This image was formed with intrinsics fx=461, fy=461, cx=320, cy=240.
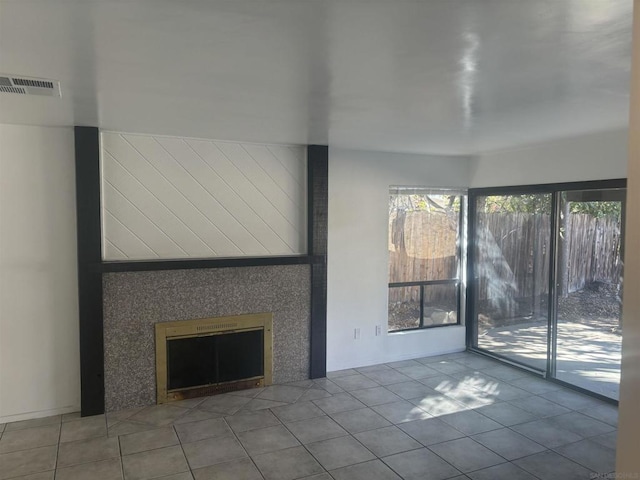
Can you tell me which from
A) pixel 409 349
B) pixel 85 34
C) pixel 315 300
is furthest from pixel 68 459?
pixel 409 349

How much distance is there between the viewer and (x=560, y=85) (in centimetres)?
241

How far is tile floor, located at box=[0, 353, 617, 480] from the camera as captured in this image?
3016 mm

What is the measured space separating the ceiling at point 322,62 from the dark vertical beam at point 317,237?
1.08 meters

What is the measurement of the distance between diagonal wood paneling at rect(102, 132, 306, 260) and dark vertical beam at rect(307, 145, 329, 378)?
0.12 m

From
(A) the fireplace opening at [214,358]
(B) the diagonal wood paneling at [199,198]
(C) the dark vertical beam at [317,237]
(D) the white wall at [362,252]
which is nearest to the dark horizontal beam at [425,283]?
(D) the white wall at [362,252]

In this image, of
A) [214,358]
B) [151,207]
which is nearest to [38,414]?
[214,358]

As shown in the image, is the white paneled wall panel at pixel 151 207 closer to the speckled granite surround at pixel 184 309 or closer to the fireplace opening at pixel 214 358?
the speckled granite surround at pixel 184 309

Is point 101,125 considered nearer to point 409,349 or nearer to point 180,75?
point 180,75

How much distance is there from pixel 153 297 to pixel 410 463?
8.00 feet

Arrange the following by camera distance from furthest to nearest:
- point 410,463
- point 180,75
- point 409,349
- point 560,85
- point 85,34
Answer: point 409,349 < point 410,463 < point 560,85 < point 180,75 < point 85,34

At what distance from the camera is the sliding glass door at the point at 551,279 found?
4145 millimetres

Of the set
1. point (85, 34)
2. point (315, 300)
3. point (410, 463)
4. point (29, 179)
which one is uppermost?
point (85, 34)

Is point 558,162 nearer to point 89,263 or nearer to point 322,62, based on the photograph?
point 322,62

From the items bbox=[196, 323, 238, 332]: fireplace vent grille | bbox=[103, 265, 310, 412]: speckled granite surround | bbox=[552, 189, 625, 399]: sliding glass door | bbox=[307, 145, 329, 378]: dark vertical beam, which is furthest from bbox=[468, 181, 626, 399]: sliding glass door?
bbox=[196, 323, 238, 332]: fireplace vent grille
